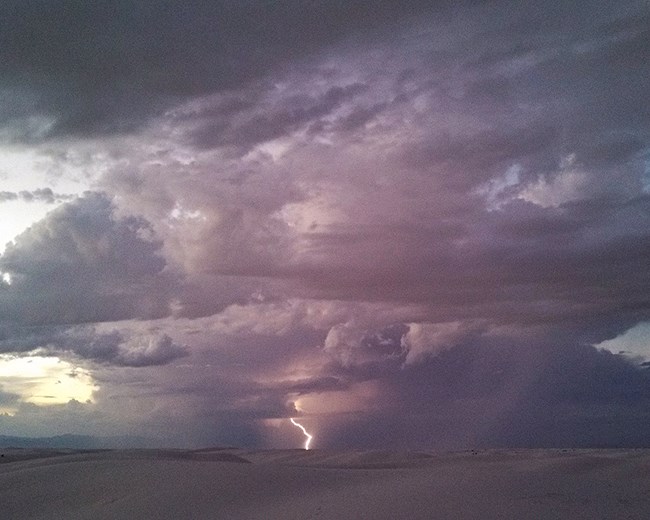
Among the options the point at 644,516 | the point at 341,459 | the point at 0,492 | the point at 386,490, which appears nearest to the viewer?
the point at 644,516

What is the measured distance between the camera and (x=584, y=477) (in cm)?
3581

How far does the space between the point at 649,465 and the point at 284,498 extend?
20659 mm

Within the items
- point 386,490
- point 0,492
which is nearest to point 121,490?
point 0,492

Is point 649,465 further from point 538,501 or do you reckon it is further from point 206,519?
point 206,519

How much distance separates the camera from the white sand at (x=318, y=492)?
27.3m

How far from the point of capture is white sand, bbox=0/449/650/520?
27.3 meters

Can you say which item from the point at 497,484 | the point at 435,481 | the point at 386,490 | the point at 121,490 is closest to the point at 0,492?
the point at 121,490

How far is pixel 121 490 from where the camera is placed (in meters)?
33.3

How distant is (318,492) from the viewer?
108ft

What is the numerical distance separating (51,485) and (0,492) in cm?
247

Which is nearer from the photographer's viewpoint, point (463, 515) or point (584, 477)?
point (463, 515)

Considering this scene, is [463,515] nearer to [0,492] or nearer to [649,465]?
[649,465]

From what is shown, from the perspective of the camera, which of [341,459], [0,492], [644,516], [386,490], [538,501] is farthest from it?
[341,459]

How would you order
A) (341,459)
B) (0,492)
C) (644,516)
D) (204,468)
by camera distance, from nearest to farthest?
1. (644,516)
2. (0,492)
3. (204,468)
4. (341,459)
